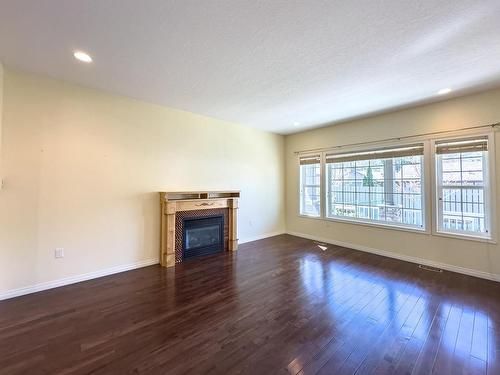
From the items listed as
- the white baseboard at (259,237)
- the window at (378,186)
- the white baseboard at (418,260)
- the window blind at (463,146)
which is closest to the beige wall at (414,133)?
the white baseboard at (418,260)

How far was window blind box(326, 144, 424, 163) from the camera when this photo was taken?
3963 mm

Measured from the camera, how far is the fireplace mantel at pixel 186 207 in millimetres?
3752

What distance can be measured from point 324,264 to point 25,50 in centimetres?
474

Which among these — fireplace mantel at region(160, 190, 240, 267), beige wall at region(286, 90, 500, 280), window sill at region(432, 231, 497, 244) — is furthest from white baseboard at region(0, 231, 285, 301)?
window sill at region(432, 231, 497, 244)

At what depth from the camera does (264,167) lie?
18.7 ft

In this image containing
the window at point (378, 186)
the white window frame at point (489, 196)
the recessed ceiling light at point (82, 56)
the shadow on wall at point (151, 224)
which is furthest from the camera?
the window at point (378, 186)

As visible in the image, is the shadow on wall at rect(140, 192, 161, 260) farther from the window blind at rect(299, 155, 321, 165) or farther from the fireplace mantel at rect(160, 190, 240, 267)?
the window blind at rect(299, 155, 321, 165)

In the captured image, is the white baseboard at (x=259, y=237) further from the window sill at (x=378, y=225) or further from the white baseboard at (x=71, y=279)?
the white baseboard at (x=71, y=279)

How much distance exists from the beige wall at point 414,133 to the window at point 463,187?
0.18 m

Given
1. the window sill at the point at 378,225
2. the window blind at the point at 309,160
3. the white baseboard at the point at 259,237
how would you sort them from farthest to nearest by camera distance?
the window blind at the point at 309,160 < the white baseboard at the point at 259,237 < the window sill at the point at 378,225

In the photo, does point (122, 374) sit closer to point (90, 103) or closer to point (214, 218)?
point (214, 218)

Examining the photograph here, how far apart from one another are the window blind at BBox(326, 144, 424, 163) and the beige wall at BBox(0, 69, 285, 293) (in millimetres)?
2799

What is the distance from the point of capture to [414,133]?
3932 millimetres

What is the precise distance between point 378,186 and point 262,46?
363cm
